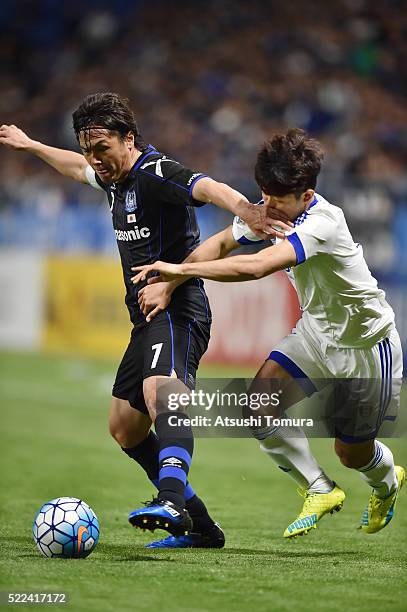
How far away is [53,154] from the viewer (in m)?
6.12

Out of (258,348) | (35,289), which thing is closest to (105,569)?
(258,348)

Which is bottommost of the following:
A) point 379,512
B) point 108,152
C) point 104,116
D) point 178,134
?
point 379,512

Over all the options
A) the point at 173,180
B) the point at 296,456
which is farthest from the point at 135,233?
the point at 296,456

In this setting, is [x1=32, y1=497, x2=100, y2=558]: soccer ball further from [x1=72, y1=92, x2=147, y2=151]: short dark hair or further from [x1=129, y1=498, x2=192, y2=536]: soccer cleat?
[x1=72, y1=92, x2=147, y2=151]: short dark hair

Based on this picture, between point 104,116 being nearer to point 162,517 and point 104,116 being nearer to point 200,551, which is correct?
point 162,517

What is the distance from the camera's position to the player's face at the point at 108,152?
520 cm

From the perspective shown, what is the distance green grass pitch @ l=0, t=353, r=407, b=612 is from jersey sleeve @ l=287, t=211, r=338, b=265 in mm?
1430

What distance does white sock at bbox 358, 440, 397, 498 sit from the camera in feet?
18.3

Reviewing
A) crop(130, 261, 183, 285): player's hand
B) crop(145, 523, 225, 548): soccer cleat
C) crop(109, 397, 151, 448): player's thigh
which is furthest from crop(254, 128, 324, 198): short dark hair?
crop(145, 523, 225, 548): soccer cleat

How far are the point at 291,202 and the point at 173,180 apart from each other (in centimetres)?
62

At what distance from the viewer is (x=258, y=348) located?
47.4 feet

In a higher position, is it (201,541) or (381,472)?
(381,472)

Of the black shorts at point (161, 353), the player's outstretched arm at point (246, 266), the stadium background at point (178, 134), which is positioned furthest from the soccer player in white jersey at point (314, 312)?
the stadium background at point (178, 134)

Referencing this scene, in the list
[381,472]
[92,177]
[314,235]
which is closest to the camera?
[314,235]
